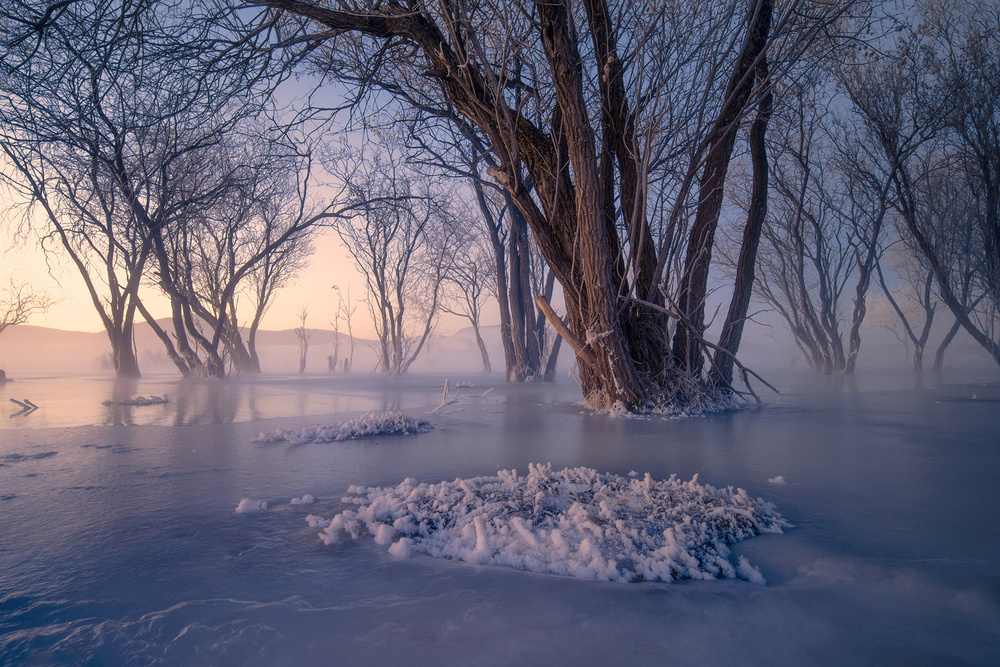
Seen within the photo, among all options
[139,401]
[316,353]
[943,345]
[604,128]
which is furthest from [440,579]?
[316,353]

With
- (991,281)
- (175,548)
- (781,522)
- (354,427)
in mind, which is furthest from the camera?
(991,281)

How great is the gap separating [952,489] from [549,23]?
3777mm

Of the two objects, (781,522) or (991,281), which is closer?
(781,522)

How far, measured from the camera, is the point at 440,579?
42.3 inches

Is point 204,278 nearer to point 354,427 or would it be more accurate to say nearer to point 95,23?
point 95,23

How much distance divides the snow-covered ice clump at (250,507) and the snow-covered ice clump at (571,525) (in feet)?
0.83

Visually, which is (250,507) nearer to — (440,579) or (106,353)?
(440,579)

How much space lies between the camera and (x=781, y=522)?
141 centimetres

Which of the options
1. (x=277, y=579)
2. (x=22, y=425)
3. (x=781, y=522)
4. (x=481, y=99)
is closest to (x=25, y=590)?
(x=277, y=579)

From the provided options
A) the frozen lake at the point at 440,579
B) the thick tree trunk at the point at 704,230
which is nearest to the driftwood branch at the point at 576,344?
the thick tree trunk at the point at 704,230

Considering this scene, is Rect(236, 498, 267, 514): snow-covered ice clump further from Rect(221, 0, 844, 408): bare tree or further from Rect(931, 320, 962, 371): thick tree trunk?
Rect(931, 320, 962, 371): thick tree trunk

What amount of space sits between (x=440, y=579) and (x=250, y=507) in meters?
0.84

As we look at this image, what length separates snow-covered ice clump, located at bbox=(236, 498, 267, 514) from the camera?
61.1 inches

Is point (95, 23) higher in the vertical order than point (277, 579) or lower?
higher
